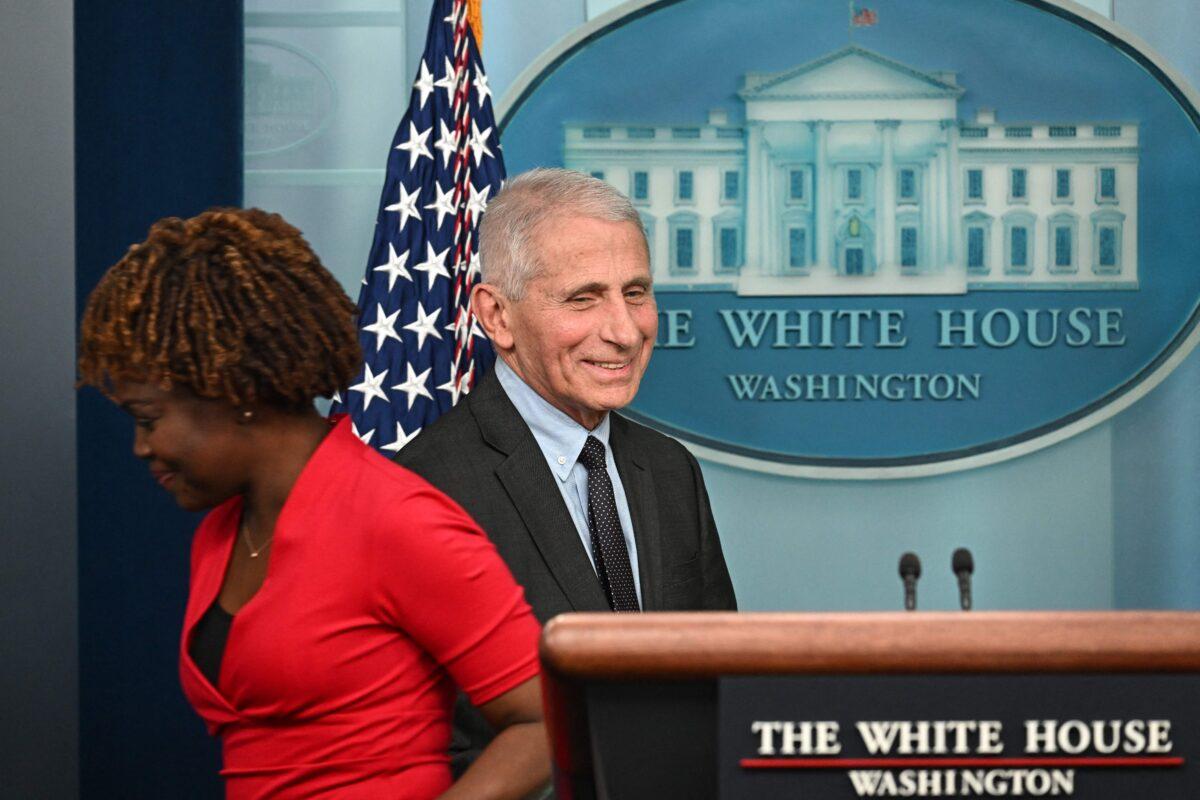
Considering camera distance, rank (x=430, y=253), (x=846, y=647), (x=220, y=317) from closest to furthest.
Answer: (x=846, y=647)
(x=220, y=317)
(x=430, y=253)

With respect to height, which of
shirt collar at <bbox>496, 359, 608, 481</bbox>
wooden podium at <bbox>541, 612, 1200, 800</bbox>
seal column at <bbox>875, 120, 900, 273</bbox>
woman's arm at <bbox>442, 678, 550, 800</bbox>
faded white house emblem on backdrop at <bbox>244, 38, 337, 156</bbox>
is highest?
faded white house emblem on backdrop at <bbox>244, 38, 337, 156</bbox>

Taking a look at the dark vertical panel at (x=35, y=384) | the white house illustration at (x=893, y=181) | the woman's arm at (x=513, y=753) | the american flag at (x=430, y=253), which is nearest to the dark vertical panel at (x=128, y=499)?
the dark vertical panel at (x=35, y=384)

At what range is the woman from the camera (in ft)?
4.18

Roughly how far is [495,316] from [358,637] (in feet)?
3.12

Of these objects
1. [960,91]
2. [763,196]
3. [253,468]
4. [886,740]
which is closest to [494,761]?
[253,468]

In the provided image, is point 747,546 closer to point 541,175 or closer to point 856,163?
point 856,163

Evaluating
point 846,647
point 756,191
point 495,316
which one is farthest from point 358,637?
point 756,191

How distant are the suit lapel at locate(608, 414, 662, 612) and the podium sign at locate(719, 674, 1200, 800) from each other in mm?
1279

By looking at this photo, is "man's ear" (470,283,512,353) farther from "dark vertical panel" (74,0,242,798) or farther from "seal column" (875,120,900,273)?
"seal column" (875,120,900,273)

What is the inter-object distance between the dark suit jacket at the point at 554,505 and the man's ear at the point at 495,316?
0.07m

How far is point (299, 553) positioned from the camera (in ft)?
4.23

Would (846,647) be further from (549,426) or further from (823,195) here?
(823,195)

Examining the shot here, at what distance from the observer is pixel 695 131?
3293 millimetres

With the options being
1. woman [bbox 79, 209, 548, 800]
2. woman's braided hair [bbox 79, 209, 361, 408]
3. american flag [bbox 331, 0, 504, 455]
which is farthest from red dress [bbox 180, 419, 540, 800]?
american flag [bbox 331, 0, 504, 455]
